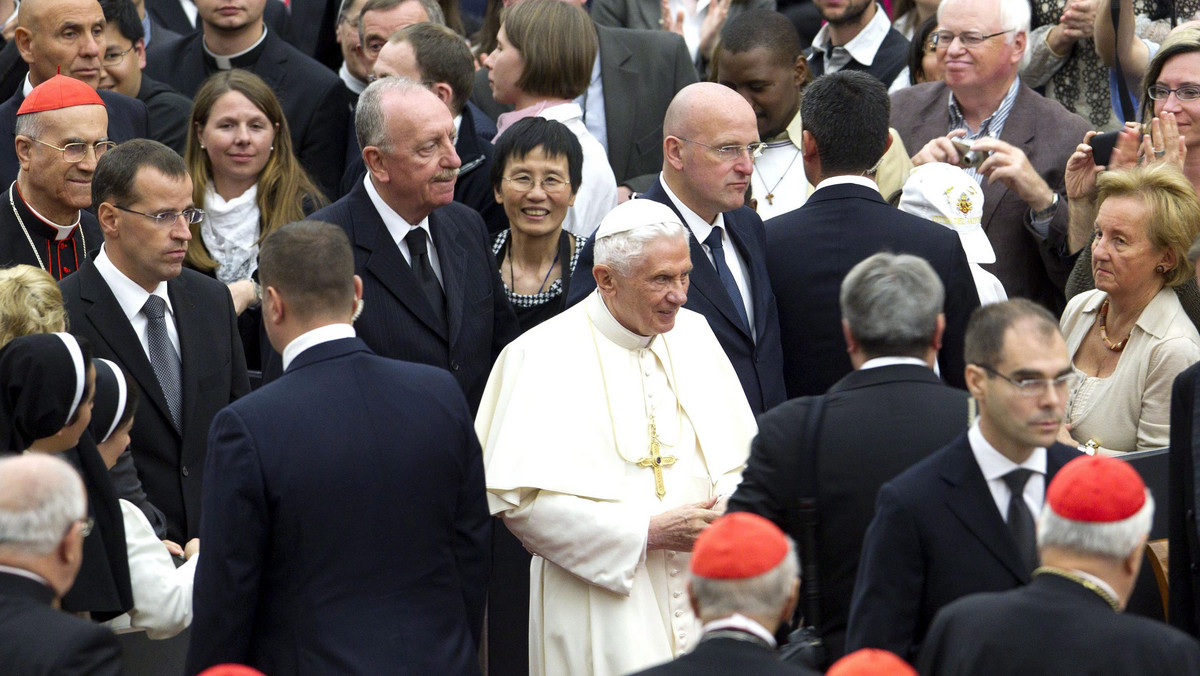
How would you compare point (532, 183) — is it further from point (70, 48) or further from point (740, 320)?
point (70, 48)

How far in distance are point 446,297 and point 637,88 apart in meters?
2.58

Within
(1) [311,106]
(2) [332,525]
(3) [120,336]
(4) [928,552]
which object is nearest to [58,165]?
(3) [120,336]

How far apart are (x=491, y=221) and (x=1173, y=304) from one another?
3019 millimetres

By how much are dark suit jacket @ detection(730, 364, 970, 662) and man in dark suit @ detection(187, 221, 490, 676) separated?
874 millimetres

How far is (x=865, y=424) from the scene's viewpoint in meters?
3.82

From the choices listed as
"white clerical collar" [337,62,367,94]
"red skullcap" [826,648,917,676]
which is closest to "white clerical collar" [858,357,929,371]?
"red skullcap" [826,648,917,676]

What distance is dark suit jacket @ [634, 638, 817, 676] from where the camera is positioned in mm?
2926

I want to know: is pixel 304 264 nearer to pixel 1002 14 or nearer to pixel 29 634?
pixel 29 634

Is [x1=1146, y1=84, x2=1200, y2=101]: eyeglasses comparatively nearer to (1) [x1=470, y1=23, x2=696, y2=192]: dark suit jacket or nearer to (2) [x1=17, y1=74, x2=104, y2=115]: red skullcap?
(1) [x1=470, y1=23, x2=696, y2=192]: dark suit jacket

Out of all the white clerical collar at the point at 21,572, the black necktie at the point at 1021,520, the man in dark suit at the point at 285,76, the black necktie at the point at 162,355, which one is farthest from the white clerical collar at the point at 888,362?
the man in dark suit at the point at 285,76

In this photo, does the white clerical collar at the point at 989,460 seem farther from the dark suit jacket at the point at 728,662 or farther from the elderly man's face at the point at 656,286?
the elderly man's face at the point at 656,286

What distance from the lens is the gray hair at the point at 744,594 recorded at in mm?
3025

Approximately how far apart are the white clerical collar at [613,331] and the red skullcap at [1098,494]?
6.46 ft

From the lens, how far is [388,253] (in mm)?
5605
